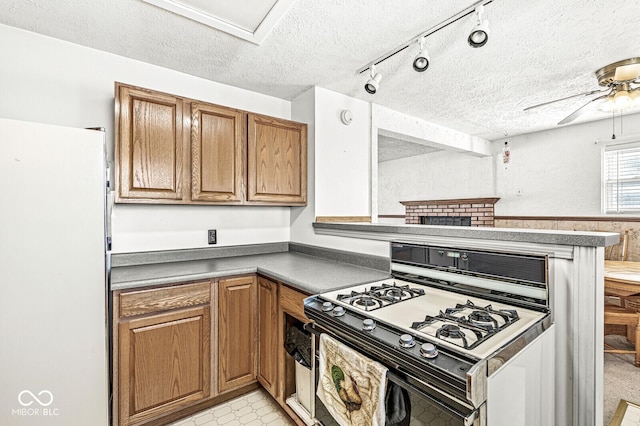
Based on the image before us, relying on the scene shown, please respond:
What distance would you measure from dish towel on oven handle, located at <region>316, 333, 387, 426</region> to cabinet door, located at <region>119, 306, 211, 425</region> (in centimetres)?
92

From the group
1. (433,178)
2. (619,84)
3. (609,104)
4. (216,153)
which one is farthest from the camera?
(433,178)

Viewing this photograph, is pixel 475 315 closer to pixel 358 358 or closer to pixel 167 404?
pixel 358 358

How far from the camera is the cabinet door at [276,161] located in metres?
2.38

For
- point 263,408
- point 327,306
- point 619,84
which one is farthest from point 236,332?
point 619,84

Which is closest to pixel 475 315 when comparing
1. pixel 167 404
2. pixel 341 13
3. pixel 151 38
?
pixel 341 13

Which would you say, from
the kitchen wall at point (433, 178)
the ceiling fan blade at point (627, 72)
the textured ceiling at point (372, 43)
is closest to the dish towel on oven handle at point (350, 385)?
the textured ceiling at point (372, 43)

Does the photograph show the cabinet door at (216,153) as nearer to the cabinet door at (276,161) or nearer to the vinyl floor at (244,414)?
the cabinet door at (276,161)

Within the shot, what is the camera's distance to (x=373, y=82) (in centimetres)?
212

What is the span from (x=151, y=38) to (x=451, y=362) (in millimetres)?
2401

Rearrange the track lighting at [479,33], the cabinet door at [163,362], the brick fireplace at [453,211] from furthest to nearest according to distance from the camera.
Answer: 1. the brick fireplace at [453,211]
2. the cabinet door at [163,362]
3. the track lighting at [479,33]

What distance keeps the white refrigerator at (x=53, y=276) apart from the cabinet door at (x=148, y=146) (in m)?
0.45

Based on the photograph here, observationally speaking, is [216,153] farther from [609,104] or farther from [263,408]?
[609,104]

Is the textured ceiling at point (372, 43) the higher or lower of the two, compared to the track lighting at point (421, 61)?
higher

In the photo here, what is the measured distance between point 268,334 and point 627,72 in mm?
3336
